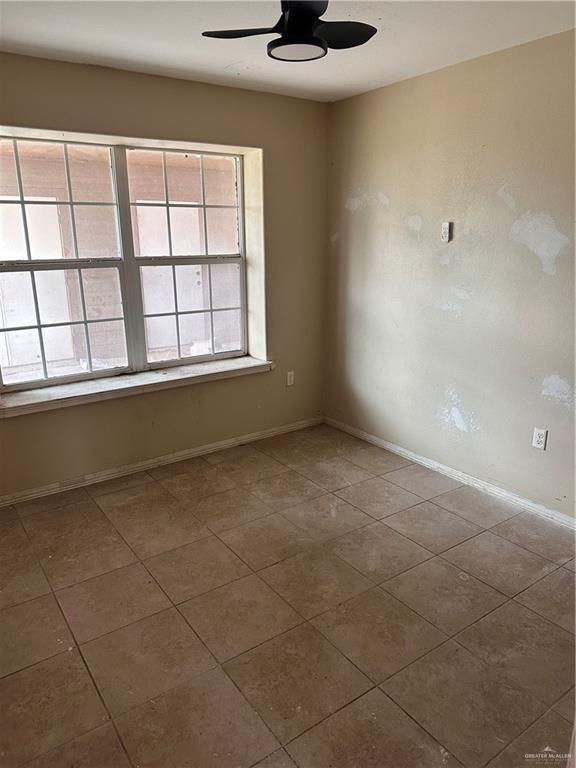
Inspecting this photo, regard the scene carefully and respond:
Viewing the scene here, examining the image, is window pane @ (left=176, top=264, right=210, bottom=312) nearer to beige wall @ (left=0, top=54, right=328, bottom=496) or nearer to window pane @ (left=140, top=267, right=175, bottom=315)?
window pane @ (left=140, top=267, right=175, bottom=315)

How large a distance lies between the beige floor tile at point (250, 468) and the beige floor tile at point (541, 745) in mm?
1965

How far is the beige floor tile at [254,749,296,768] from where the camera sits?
4.88 ft

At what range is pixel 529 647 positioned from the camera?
191 cm

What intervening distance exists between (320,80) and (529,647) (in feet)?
10.2

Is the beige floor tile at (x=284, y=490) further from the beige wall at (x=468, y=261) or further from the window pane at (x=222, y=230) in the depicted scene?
the window pane at (x=222, y=230)

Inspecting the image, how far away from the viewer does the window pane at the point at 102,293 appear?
10.3 ft

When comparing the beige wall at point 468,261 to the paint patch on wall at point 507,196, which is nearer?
the beige wall at point 468,261

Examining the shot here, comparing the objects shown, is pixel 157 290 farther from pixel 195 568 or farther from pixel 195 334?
pixel 195 568

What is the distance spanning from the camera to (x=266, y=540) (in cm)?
259

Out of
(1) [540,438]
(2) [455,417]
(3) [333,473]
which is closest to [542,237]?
(1) [540,438]

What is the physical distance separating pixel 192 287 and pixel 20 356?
118 cm

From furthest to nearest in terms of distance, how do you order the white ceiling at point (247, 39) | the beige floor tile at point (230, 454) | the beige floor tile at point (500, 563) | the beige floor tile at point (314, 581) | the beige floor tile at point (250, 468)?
the beige floor tile at point (230, 454), the beige floor tile at point (250, 468), the beige floor tile at point (500, 563), the beige floor tile at point (314, 581), the white ceiling at point (247, 39)

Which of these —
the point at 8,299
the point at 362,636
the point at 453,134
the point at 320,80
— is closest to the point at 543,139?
the point at 453,134

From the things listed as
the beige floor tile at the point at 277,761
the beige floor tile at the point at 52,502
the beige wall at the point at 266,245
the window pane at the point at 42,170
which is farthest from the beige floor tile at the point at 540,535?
the window pane at the point at 42,170
